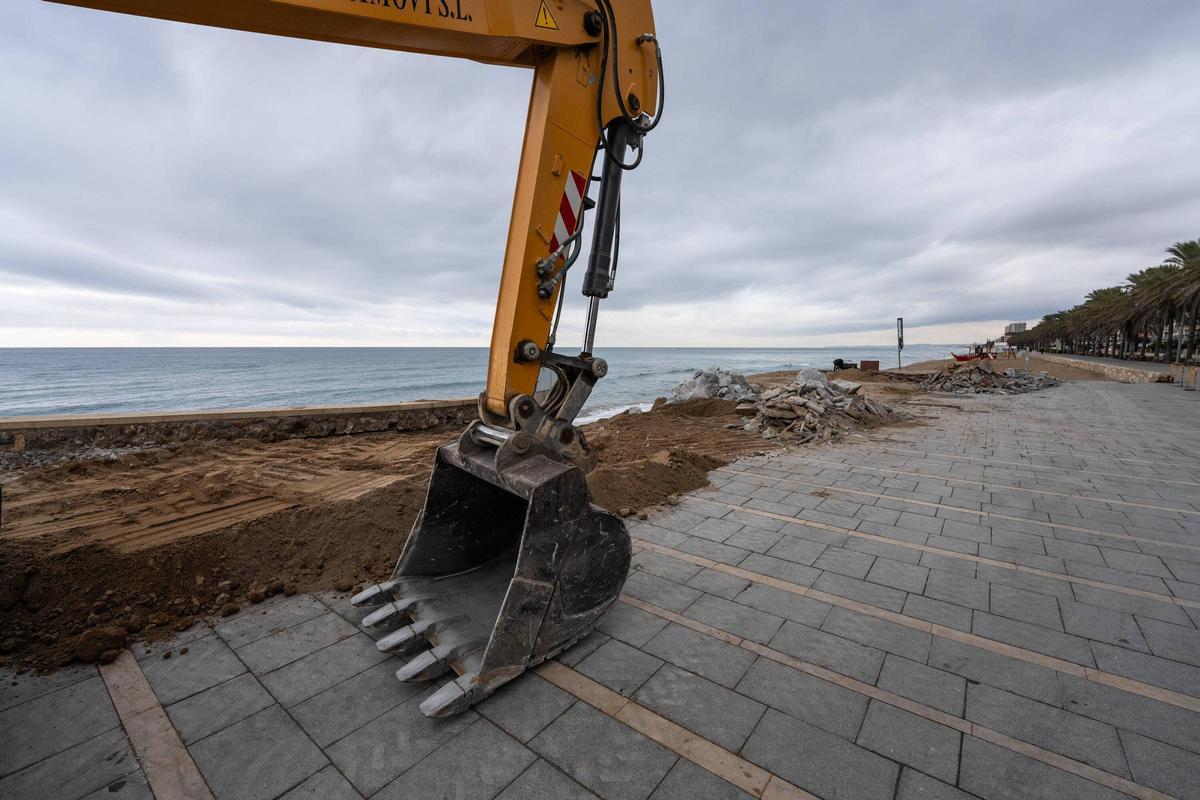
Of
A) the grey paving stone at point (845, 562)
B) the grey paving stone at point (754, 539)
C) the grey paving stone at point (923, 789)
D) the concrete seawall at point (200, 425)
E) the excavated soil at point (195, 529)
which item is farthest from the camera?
the concrete seawall at point (200, 425)

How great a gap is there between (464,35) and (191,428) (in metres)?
7.94

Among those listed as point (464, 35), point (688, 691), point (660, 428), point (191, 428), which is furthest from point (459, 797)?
point (660, 428)

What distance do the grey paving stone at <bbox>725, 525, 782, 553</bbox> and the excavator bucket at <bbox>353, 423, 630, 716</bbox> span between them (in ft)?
5.45

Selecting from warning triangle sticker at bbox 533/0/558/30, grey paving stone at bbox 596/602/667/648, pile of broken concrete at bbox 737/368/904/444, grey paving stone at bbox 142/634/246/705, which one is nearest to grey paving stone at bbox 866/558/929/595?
grey paving stone at bbox 596/602/667/648

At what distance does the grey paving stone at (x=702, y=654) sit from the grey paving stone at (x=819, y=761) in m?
0.35

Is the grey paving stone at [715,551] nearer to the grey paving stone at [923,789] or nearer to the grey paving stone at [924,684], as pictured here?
the grey paving stone at [924,684]

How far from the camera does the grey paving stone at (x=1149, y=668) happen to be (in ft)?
8.09

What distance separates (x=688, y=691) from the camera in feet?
7.92

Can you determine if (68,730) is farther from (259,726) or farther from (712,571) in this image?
(712,571)

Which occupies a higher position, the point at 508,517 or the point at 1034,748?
the point at 508,517

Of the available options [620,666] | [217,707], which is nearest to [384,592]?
[217,707]

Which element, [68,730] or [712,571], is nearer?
[68,730]

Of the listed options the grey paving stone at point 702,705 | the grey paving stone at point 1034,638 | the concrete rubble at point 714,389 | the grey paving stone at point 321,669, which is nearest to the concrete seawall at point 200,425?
the grey paving stone at point 321,669

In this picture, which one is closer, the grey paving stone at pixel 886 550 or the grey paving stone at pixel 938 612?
the grey paving stone at pixel 938 612
